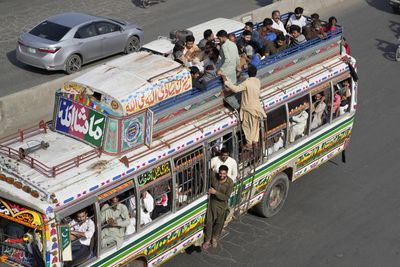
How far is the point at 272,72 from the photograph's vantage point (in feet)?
40.1

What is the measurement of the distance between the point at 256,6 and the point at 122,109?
58.9ft

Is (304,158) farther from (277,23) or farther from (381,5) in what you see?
(381,5)

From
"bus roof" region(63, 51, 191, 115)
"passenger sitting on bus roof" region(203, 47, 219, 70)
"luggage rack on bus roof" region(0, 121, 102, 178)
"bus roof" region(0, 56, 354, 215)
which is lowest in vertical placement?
"bus roof" region(0, 56, 354, 215)

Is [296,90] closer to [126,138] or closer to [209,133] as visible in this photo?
[209,133]

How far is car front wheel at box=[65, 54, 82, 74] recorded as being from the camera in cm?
1941

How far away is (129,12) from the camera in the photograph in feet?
83.1

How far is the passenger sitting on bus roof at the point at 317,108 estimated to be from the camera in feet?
42.8

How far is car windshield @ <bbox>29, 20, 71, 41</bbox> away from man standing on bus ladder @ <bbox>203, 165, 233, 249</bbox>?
1007 centimetres

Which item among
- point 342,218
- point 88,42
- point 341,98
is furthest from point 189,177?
point 88,42

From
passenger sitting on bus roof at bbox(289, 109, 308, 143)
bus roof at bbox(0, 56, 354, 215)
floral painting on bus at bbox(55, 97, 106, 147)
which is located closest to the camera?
bus roof at bbox(0, 56, 354, 215)

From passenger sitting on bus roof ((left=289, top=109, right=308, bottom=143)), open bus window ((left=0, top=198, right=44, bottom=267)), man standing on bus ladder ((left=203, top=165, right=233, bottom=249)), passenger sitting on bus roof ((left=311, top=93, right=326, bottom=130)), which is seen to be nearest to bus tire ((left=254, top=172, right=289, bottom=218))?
passenger sitting on bus roof ((left=289, top=109, right=308, bottom=143))

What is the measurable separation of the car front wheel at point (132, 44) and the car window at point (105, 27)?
66cm

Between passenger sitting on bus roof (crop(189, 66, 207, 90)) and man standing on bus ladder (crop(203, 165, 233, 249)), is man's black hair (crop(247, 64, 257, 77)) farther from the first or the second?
man standing on bus ladder (crop(203, 165, 233, 249))

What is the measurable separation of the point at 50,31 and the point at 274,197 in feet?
32.3
